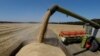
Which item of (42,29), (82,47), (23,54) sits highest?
(42,29)

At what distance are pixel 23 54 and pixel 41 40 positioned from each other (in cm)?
87

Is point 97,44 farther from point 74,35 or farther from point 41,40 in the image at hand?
point 41,40

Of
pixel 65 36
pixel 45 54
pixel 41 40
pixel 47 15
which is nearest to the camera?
pixel 45 54

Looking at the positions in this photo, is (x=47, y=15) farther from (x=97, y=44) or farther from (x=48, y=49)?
(x=97, y=44)

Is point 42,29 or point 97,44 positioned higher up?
point 42,29

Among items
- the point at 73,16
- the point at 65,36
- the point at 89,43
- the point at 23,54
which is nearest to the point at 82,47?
the point at 89,43

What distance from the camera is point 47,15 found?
259 inches

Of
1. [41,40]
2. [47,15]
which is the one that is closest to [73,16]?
[47,15]

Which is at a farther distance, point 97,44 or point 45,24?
point 97,44

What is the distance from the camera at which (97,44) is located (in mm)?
16984

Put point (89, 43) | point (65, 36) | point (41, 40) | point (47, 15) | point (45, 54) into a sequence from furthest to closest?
point (65, 36) < point (89, 43) < point (47, 15) < point (41, 40) < point (45, 54)

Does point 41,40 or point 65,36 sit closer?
point 41,40

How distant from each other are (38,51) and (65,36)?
18.1m

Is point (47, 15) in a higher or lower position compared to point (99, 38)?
higher
